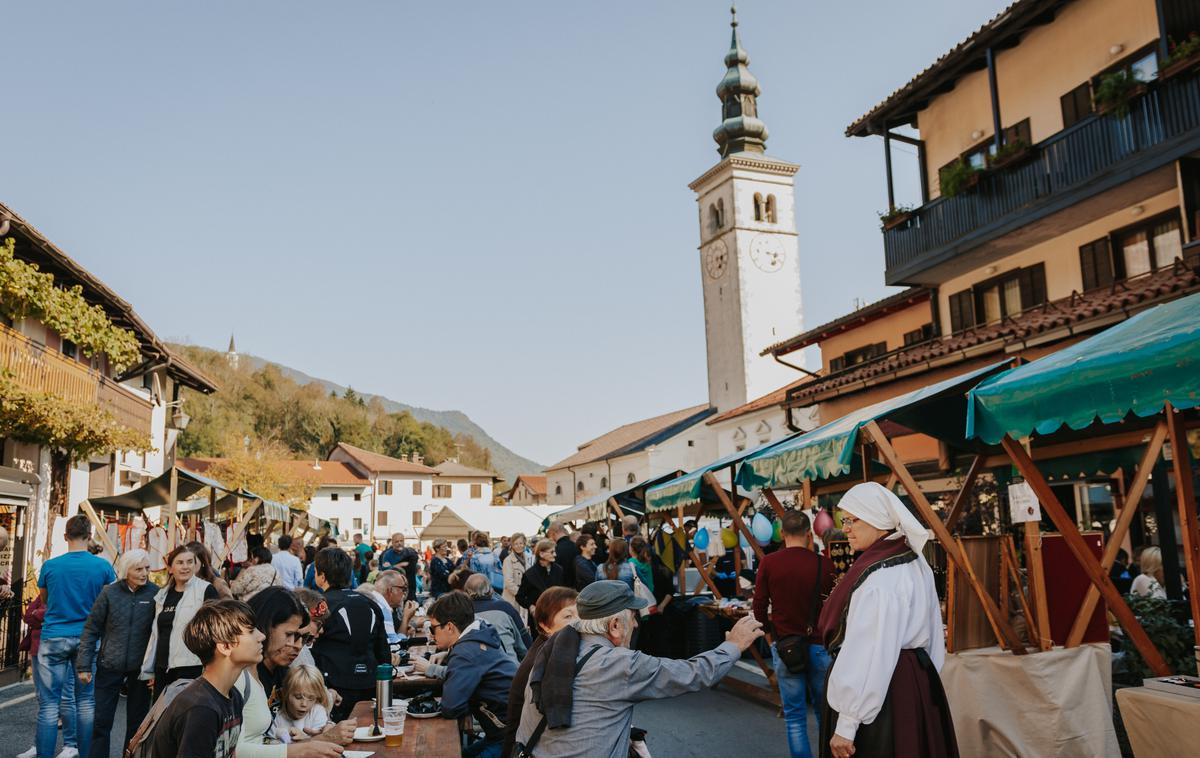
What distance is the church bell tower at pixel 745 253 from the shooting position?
54781 mm

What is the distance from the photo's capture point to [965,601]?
21.7ft

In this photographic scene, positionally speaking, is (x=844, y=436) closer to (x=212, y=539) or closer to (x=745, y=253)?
(x=212, y=539)

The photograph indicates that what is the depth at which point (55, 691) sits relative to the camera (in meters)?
7.54

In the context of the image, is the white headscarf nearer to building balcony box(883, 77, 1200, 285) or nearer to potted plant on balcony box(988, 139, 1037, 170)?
building balcony box(883, 77, 1200, 285)

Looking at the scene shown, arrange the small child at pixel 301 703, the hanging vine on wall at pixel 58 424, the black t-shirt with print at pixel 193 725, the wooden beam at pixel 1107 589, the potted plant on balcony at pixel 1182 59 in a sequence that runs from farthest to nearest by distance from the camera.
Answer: the hanging vine on wall at pixel 58 424 → the potted plant on balcony at pixel 1182 59 → the wooden beam at pixel 1107 589 → the small child at pixel 301 703 → the black t-shirt with print at pixel 193 725

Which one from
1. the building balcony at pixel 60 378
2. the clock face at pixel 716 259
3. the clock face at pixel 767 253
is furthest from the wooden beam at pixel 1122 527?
the clock face at pixel 716 259

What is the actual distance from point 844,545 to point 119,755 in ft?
21.6

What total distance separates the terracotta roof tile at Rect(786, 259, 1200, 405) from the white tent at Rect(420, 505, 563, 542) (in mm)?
15267

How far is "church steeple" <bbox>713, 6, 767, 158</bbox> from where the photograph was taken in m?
59.0

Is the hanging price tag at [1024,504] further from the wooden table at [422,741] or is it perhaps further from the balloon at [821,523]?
the wooden table at [422,741]

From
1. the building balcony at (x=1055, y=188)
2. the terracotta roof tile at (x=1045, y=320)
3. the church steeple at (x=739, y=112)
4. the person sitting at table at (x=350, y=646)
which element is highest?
the church steeple at (x=739, y=112)

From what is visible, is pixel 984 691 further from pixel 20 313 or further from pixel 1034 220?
pixel 20 313

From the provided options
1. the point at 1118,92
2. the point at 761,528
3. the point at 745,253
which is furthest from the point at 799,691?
the point at 745,253

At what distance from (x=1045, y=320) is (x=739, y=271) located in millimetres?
41969
